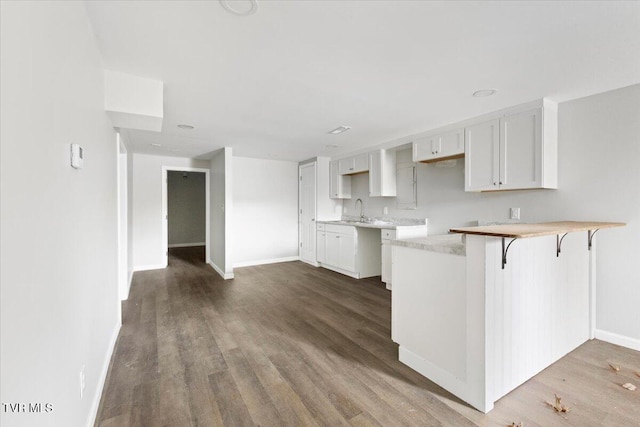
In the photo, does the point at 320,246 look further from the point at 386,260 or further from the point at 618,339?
the point at 618,339

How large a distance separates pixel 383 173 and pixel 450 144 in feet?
4.25

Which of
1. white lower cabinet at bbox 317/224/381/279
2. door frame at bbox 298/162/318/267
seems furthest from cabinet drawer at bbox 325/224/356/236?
door frame at bbox 298/162/318/267

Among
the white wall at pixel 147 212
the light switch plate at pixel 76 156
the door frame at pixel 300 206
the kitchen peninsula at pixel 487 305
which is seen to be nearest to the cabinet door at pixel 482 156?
the kitchen peninsula at pixel 487 305

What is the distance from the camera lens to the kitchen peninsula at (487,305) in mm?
1701

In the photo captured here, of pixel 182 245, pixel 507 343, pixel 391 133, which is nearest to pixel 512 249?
pixel 507 343

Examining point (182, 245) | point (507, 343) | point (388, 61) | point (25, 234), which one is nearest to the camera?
point (25, 234)

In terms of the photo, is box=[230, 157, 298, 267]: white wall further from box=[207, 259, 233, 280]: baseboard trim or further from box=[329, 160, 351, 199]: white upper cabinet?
box=[329, 160, 351, 199]: white upper cabinet

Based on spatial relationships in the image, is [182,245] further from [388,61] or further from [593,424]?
[593,424]

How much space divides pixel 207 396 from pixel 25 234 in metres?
1.52

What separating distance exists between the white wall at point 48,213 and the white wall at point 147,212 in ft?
13.4

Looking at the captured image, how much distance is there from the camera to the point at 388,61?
6.91 feet

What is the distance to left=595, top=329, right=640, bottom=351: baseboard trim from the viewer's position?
248 centimetres

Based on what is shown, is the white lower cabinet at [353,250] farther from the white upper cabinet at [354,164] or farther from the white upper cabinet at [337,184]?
the white upper cabinet at [354,164]

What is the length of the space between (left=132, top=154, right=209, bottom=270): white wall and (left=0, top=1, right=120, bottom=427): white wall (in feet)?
13.4
